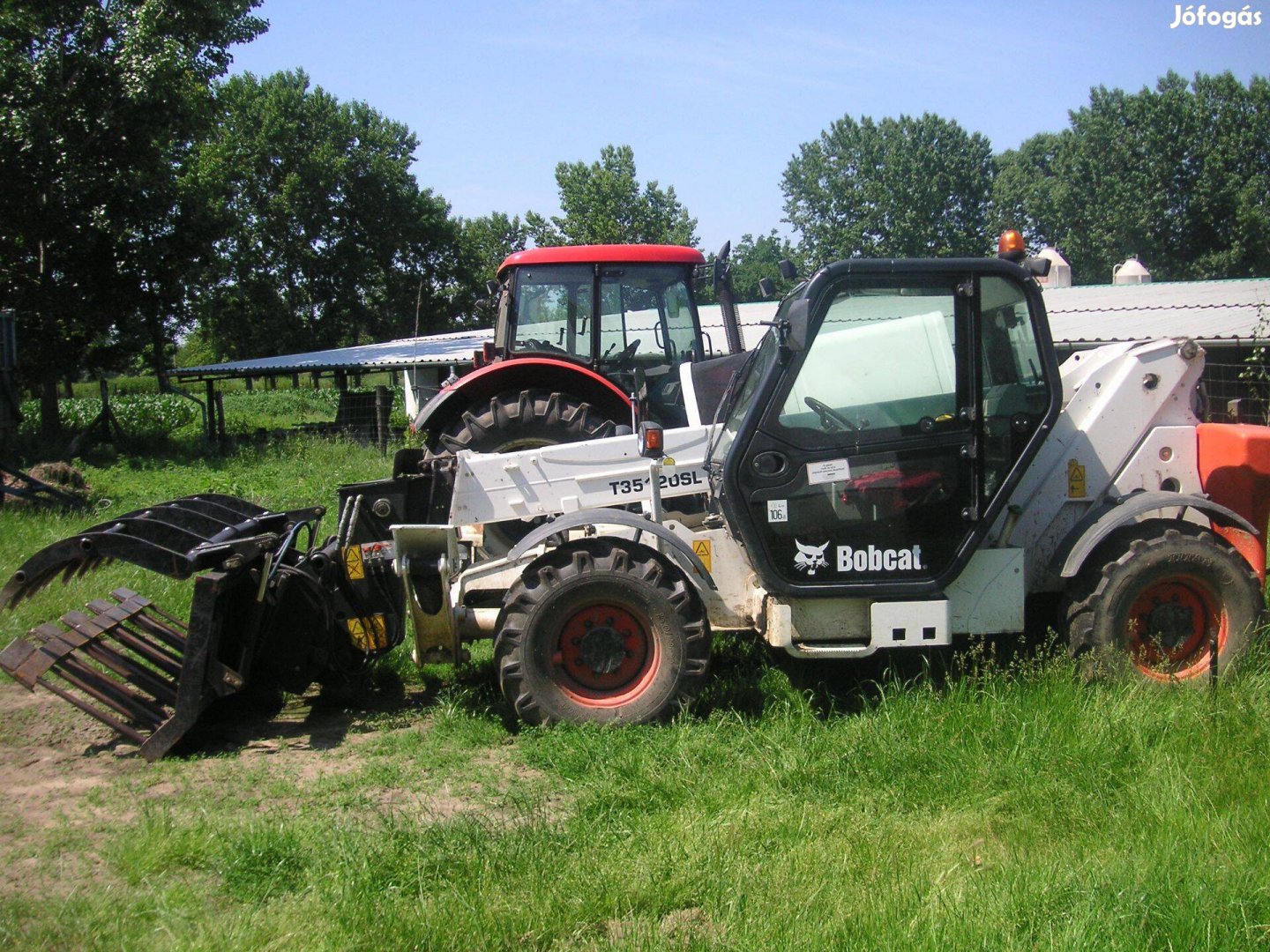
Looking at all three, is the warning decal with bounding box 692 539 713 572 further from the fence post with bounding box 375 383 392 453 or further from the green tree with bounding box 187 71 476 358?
the green tree with bounding box 187 71 476 358

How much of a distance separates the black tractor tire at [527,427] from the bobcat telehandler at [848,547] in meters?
1.83

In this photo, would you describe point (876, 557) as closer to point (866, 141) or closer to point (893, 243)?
point (893, 243)

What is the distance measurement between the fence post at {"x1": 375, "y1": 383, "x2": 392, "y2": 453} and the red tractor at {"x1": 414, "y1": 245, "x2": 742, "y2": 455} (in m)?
11.1

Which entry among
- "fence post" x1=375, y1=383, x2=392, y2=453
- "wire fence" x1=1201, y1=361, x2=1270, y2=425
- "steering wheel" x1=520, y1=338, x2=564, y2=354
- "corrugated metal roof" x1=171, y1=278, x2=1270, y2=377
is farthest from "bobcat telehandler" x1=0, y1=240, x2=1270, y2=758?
"fence post" x1=375, y1=383, x2=392, y2=453

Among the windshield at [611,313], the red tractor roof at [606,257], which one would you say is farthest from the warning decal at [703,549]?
the red tractor roof at [606,257]

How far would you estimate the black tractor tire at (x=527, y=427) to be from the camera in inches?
286

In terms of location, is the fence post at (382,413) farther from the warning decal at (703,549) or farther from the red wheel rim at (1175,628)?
the red wheel rim at (1175,628)

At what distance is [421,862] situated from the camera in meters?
3.65

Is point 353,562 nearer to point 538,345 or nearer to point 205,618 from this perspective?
point 205,618

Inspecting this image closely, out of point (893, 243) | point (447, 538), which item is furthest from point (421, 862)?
point (893, 243)

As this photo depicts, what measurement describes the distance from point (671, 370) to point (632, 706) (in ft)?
11.8

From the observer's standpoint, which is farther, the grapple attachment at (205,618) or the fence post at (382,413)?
the fence post at (382,413)

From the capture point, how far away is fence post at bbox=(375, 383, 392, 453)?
63.1 ft

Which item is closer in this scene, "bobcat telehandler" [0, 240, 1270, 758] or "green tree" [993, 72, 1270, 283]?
"bobcat telehandler" [0, 240, 1270, 758]
